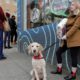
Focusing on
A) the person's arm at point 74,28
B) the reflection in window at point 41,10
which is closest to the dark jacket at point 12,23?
the reflection in window at point 41,10

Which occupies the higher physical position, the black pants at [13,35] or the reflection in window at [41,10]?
the reflection in window at [41,10]

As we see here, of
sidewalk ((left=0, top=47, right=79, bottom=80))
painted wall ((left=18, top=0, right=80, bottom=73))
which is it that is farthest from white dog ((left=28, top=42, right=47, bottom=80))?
painted wall ((left=18, top=0, right=80, bottom=73))

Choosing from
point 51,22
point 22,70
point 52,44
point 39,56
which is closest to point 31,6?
point 51,22

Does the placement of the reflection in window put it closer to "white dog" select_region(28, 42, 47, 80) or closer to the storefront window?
the storefront window

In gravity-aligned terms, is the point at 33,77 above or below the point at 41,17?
below

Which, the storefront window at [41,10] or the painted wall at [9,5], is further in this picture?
the painted wall at [9,5]

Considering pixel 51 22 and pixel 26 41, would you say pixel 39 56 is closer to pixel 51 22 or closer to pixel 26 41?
pixel 51 22

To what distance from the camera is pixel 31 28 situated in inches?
423

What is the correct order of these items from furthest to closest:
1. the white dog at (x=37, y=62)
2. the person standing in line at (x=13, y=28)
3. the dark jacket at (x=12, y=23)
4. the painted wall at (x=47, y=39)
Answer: the person standing in line at (x=13, y=28), the dark jacket at (x=12, y=23), the painted wall at (x=47, y=39), the white dog at (x=37, y=62)

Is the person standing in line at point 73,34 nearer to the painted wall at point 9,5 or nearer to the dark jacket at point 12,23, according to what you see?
the dark jacket at point 12,23

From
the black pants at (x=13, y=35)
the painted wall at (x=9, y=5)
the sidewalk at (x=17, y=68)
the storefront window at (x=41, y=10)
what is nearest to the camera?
the sidewalk at (x=17, y=68)

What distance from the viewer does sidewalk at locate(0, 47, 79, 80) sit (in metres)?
7.43

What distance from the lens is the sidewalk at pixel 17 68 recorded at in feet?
24.4

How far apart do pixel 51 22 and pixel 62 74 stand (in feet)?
6.93
